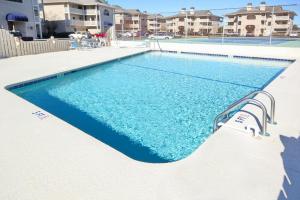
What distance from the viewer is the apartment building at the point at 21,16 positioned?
76.3 feet

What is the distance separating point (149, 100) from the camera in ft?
22.0

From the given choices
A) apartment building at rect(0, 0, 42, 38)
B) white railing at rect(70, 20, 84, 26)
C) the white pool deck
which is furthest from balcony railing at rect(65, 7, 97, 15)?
the white pool deck

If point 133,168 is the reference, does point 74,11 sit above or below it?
above

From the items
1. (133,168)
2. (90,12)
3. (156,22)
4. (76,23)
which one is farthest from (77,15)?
(133,168)

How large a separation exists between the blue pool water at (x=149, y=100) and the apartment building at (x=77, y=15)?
31.6 m

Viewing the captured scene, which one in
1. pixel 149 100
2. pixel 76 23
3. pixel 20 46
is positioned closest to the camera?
pixel 149 100

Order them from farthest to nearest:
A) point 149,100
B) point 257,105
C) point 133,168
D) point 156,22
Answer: point 156,22, point 149,100, point 257,105, point 133,168

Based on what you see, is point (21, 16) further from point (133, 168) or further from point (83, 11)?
point (133, 168)

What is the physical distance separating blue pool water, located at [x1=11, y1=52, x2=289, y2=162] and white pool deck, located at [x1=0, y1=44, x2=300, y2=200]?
0.96 meters

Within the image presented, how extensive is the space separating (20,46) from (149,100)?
9257 mm

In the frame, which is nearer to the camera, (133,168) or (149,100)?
(133,168)

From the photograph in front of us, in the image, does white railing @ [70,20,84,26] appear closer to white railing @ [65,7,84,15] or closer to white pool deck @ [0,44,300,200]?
white railing @ [65,7,84,15]

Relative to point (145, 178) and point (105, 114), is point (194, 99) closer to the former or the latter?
point (105, 114)

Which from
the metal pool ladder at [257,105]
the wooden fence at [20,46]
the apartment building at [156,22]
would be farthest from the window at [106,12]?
the metal pool ladder at [257,105]
